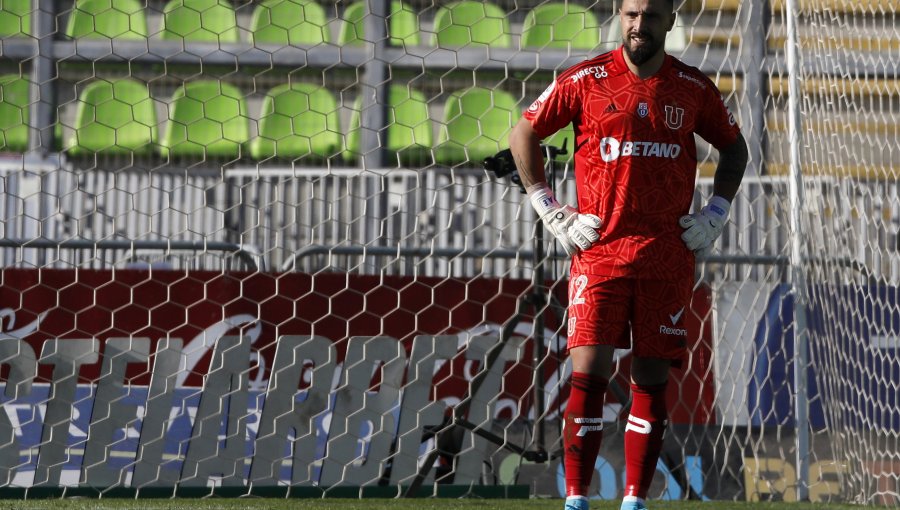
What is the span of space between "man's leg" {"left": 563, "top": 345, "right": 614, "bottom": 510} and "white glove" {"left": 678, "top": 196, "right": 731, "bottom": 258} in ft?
1.25

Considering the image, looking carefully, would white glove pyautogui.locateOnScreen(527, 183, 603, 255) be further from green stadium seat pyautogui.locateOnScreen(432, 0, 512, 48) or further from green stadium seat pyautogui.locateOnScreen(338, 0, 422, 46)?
green stadium seat pyautogui.locateOnScreen(432, 0, 512, 48)

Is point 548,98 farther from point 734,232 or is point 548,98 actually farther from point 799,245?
point 734,232

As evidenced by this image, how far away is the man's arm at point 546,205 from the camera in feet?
9.93

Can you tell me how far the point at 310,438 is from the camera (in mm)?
4344

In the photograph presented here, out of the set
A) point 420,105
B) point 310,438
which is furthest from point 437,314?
point 420,105

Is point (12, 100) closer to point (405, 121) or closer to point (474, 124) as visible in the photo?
point (405, 121)

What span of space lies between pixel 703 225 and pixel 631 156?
0.93 feet

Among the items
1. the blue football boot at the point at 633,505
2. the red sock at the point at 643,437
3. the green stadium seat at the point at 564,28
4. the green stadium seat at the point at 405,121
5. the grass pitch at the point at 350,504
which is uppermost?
the green stadium seat at the point at 564,28

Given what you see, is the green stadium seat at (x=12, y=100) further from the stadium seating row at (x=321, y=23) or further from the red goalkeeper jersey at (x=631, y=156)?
the red goalkeeper jersey at (x=631, y=156)

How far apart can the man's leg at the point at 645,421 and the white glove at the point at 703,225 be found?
1.12ft

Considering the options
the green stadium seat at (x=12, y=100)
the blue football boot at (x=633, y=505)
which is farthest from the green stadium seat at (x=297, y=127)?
the blue football boot at (x=633, y=505)

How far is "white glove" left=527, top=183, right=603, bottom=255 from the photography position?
9.91 feet

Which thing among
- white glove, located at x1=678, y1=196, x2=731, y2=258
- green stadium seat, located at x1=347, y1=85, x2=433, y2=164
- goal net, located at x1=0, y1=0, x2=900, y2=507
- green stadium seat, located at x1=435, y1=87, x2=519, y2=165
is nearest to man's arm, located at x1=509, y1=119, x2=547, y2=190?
white glove, located at x1=678, y1=196, x2=731, y2=258

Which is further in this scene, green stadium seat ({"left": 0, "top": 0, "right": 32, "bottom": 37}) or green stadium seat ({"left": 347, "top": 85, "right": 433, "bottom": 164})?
green stadium seat ({"left": 347, "top": 85, "right": 433, "bottom": 164})
